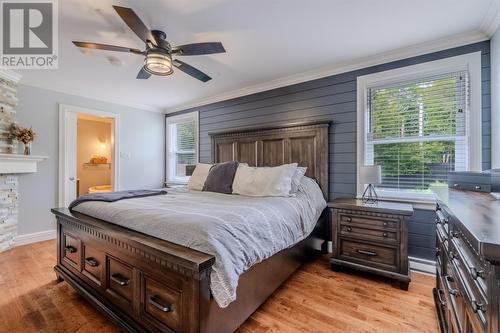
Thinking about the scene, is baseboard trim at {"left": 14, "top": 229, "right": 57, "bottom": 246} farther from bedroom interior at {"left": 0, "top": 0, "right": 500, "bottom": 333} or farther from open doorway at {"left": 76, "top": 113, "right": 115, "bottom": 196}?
open doorway at {"left": 76, "top": 113, "right": 115, "bottom": 196}

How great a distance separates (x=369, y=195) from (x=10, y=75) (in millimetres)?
4999

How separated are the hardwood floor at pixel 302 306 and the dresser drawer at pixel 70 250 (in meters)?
0.25

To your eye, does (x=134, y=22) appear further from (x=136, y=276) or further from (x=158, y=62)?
(x=136, y=276)

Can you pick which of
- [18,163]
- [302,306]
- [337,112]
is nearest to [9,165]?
[18,163]

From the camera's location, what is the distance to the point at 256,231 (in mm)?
1672

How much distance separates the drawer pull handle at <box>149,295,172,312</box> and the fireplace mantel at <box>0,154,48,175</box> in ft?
10.3

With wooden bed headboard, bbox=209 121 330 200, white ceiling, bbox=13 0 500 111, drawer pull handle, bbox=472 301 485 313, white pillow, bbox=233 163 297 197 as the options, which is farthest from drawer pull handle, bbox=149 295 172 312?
wooden bed headboard, bbox=209 121 330 200

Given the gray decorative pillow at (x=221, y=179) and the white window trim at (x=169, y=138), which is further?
the white window trim at (x=169, y=138)

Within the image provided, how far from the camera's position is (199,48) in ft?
6.75

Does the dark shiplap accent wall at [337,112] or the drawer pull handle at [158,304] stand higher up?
the dark shiplap accent wall at [337,112]

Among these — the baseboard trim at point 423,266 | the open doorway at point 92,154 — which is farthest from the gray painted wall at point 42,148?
the baseboard trim at point 423,266

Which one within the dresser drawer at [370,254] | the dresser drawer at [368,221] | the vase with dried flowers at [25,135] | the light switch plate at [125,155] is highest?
the vase with dried flowers at [25,135]

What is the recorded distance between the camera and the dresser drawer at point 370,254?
7.26 feet

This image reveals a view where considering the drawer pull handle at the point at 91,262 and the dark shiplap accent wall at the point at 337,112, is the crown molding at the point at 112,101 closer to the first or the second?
the dark shiplap accent wall at the point at 337,112
